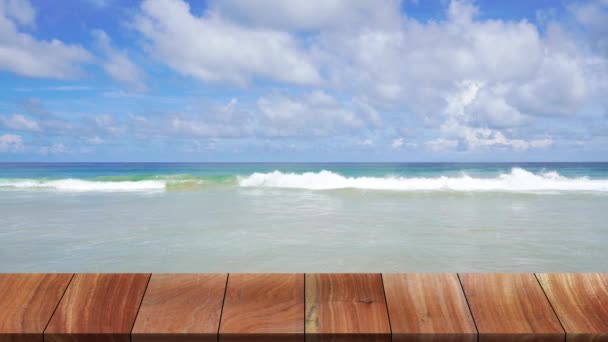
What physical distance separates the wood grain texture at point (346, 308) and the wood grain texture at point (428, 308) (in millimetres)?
23

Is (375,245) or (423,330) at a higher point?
(423,330)

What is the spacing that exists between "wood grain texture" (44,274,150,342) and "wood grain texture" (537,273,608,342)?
837 mm

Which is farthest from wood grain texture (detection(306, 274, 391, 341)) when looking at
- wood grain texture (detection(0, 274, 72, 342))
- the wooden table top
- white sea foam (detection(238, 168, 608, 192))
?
white sea foam (detection(238, 168, 608, 192))

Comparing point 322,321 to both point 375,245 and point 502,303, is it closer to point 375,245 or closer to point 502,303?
point 502,303

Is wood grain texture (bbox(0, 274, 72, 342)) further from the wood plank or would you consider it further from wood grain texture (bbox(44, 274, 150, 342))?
the wood plank

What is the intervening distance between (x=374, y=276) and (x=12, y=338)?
0.73 meters

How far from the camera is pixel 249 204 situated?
8.48m

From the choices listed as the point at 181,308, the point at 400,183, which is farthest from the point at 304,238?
the point at 400,183

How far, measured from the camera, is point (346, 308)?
100 centimetres

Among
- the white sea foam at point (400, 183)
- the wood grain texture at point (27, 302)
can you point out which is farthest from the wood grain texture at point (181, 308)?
the white sea foam at point (400, 183)

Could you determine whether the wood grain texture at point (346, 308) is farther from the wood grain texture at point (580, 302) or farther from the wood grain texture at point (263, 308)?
the wood grain texture at point (580, 302)

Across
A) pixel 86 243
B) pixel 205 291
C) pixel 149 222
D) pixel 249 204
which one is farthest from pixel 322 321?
pixel 249 204

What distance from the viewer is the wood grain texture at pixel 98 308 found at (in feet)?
3.18

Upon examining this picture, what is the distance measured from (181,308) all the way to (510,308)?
0.66 metres
